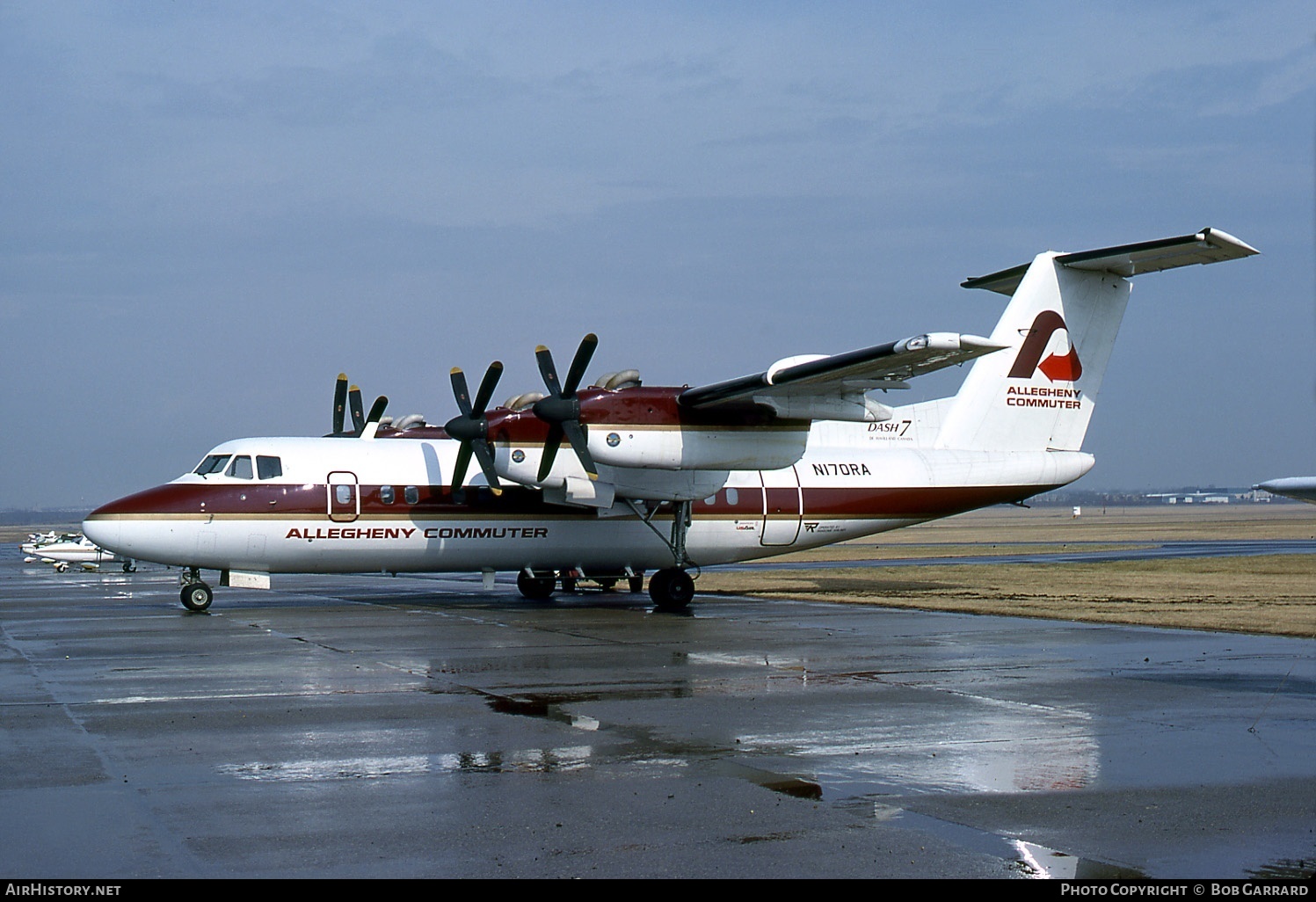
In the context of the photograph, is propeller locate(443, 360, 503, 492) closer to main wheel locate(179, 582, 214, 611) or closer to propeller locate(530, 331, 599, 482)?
propeller locate(530, 331, 599, 482)

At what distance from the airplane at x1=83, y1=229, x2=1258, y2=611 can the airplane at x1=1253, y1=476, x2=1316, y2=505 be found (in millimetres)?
9688

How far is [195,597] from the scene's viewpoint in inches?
890

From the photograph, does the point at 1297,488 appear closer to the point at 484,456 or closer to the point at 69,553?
the point at 484,456

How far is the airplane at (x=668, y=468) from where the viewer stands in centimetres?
2216

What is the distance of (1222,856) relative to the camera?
20.5 feet

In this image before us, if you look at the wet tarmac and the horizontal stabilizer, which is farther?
the horizontal stabilizer

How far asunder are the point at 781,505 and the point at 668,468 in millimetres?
4471

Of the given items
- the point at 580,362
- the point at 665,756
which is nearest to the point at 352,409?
the point at 580,362

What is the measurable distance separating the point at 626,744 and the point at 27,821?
4.16 m

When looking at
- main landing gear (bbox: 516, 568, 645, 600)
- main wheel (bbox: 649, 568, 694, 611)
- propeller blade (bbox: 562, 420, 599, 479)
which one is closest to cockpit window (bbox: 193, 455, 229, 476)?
main landing gear (bbox: 516, 568, 645, 600)

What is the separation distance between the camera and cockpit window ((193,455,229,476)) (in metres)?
23.1

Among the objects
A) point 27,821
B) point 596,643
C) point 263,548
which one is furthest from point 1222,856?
point 263,548

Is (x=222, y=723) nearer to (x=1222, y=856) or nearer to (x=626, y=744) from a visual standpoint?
(x=626, y=744)

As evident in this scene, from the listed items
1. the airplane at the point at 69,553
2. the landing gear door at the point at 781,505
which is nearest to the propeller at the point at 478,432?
the landing gear door at the point at 781,505
